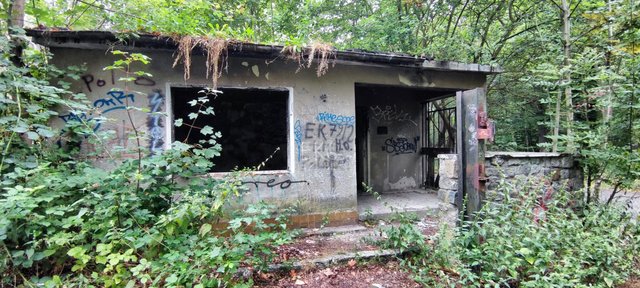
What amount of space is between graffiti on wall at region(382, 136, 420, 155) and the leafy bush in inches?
152

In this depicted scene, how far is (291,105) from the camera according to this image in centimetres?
464

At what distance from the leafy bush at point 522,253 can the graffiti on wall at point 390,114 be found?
3.98m

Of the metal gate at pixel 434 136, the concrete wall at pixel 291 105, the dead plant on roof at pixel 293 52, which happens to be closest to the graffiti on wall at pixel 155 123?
the concrete wall at pixel 291 105

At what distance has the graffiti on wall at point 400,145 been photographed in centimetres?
723

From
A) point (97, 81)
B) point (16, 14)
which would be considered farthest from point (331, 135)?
point (16, 14)

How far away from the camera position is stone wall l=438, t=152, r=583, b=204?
361cm

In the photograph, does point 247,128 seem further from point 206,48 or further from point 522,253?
point 522,253

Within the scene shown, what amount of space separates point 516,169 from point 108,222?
482 cm

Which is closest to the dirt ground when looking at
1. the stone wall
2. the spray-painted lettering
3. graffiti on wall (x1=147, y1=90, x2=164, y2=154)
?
the stone wall

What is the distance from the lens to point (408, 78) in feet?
17.3

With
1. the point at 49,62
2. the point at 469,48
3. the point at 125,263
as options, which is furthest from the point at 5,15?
the point at 469,48

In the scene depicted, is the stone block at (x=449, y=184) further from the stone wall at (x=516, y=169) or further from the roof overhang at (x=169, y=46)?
the roof overhang at (x=169, y=46)

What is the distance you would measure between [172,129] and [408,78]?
3862 mm

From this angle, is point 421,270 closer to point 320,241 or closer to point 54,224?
point 320,241
